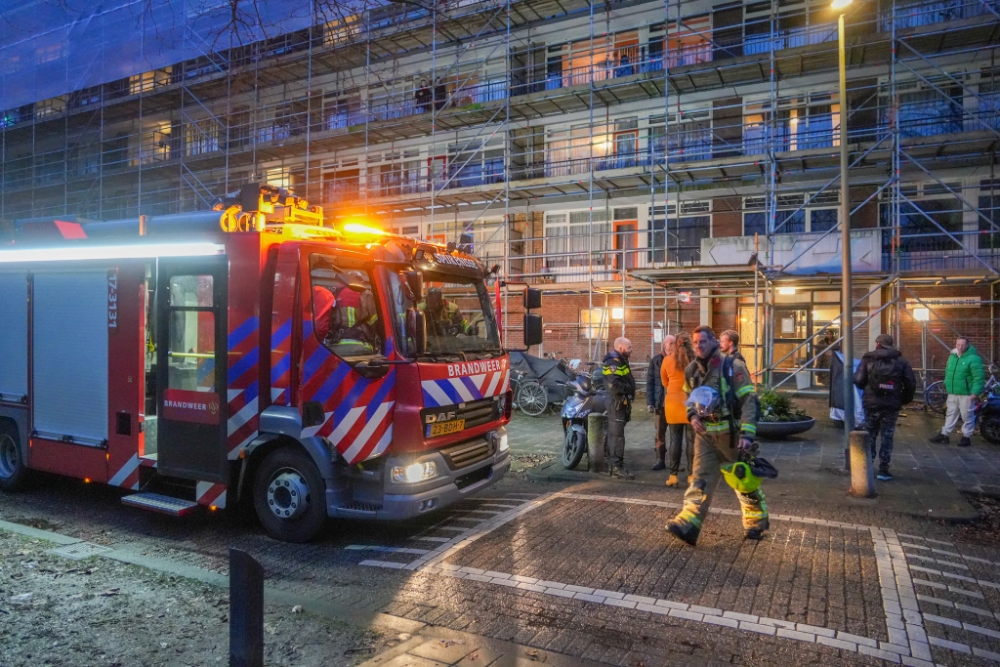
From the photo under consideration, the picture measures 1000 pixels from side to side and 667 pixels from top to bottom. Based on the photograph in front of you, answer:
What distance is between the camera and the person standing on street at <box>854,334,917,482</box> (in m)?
8.26

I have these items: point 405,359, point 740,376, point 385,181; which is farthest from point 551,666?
point 385,181

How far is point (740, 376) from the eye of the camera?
5895 millimetres

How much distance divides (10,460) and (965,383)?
13.3 metres

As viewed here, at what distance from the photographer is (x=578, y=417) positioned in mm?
9039

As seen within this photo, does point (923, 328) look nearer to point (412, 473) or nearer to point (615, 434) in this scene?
point (615, 434)

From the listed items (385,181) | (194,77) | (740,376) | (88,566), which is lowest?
(88,566)

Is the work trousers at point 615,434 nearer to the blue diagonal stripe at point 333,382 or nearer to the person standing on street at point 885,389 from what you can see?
the person standing on street at point 885,389

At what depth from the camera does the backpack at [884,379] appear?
325 inches

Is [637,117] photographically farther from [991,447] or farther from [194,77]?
[194,77]

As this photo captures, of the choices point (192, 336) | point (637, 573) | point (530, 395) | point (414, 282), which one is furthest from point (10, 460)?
point (530, 395)

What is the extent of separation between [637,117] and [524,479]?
14.2 metres

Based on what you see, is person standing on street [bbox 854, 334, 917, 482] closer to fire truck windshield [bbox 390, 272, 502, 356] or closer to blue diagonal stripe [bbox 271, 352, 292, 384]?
fire truck windshield [bbox 390, 272, 502, 356]

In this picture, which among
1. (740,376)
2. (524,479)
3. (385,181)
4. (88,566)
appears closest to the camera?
(88,566)

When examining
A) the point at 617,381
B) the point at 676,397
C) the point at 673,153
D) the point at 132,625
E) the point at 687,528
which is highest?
the point at 673,153
